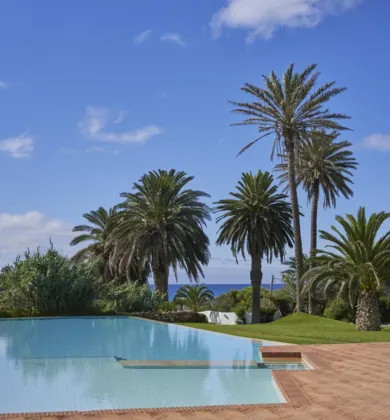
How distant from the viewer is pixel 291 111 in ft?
94.1

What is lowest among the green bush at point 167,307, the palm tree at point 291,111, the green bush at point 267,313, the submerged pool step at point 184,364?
the green bush at point 267,313

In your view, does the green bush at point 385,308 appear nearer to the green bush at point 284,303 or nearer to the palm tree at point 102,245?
the green bush at point 284,303

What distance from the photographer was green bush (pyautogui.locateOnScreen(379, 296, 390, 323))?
33250 millimetres

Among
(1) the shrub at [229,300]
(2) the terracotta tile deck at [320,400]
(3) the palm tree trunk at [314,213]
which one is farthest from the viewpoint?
(1) the shrub at [229,300]

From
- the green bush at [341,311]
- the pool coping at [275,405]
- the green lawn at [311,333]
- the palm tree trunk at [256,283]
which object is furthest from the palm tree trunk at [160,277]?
the pool coping at [275,405]

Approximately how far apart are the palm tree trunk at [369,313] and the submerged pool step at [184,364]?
1069 centimetres

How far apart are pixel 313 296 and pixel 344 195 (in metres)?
8.07

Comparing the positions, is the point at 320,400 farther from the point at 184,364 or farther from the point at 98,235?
the point at 98,235

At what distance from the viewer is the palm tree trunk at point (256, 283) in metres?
30.9

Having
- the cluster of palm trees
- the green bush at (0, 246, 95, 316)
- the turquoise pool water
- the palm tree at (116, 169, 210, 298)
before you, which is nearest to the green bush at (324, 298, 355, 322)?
the cluster of palm trees

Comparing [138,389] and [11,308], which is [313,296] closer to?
[11,308]

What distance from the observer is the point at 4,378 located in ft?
31.1

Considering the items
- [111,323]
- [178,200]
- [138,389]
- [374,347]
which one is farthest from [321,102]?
[138,389]

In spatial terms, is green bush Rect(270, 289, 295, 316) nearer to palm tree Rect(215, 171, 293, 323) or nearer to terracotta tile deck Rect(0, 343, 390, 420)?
palm tree Rect(215, 171, 293, 323)
